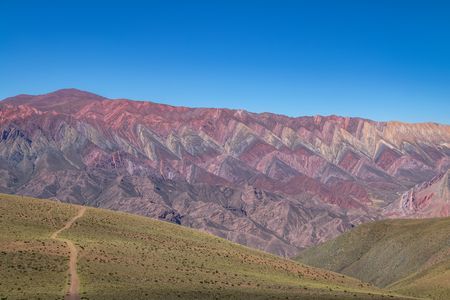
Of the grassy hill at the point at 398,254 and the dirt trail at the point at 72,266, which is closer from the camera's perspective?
the dirt trail at the point at 72,266

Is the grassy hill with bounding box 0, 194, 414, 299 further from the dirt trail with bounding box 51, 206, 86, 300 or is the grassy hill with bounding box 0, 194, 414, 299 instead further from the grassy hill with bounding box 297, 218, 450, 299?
the grassy hill with bounding box 297, 218, 450, 299

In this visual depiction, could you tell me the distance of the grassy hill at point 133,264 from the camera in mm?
78062

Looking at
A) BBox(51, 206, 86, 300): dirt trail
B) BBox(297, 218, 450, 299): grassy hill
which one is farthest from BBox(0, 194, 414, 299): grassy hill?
BBox(297, 218, 450, 299): grassy hill

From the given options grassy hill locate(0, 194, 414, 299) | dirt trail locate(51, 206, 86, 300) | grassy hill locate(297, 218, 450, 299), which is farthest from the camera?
grassy hill locate(297, 218, 450, 299)

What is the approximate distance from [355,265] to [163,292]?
388ft

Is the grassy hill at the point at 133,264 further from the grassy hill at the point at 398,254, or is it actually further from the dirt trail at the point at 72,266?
the grassy hill at the point at 398,254

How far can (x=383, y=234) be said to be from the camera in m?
195

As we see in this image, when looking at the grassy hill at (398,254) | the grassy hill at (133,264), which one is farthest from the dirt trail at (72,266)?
the grassy hill at (398,254)

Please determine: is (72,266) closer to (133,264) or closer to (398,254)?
(133,264)

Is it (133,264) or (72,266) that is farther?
(133,264)

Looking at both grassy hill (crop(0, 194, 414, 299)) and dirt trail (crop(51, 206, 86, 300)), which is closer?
dirt trail (crop(51, 206, 86, 300))

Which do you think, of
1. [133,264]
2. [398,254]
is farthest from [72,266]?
[398,254]

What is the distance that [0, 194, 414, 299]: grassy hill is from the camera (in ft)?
256

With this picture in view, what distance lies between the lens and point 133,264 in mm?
93125
